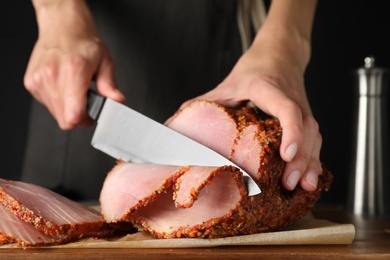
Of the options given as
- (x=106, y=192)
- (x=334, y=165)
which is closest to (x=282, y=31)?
(x=106, y=192)

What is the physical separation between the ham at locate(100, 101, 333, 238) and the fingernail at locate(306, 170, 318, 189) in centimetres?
3

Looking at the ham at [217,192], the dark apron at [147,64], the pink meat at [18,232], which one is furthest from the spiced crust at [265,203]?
the dark apron at [147,64]

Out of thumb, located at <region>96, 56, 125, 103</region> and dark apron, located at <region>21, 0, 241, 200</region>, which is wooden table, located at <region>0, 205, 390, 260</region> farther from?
dark apron, located at <region>21, 0, 241, 200</region>

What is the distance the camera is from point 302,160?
169 centimetres

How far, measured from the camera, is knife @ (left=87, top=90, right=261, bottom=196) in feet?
5.68

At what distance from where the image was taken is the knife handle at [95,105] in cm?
205

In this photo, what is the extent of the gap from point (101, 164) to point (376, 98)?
1191mm

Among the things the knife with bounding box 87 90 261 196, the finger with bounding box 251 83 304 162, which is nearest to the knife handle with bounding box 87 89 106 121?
the knife with bounding box 87 90 261 196

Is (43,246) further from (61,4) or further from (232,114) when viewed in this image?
(61,4)

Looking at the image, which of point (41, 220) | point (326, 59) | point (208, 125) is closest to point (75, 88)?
point (208, 125)

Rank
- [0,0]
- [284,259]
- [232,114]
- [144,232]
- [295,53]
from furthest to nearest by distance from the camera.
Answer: [0,0] < [295,53] < [232,114] < [144,232] < [284,259]

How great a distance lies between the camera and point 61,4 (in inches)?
93.1

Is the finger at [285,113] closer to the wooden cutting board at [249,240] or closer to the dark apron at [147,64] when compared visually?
the wooden cutting board at [249,240]

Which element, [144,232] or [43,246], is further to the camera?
[144,232]
